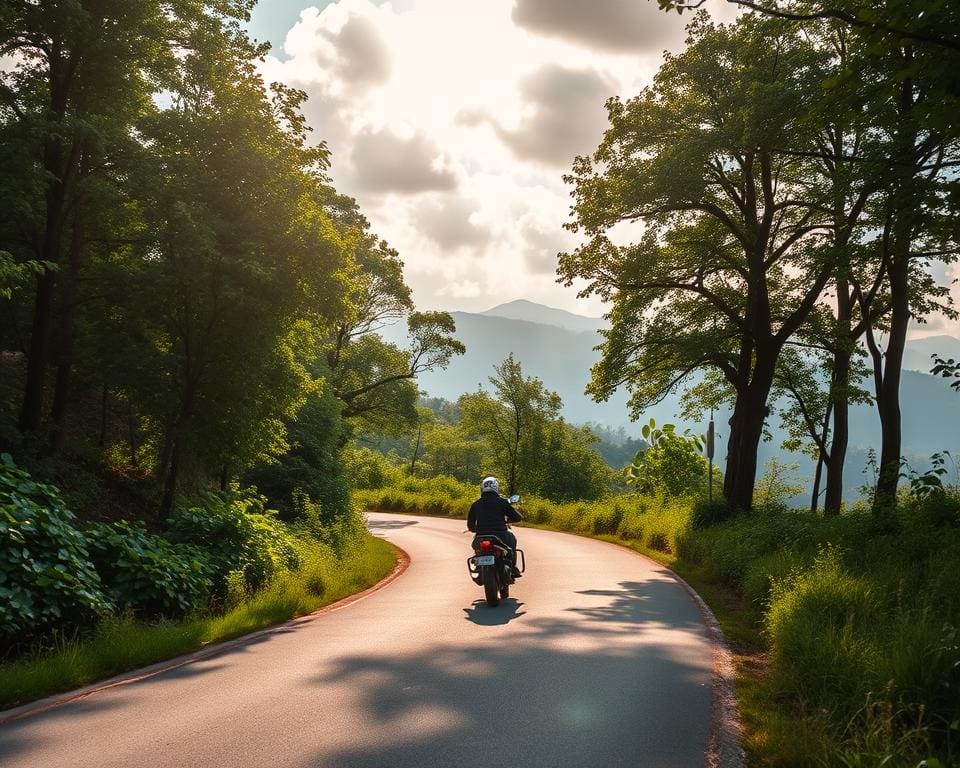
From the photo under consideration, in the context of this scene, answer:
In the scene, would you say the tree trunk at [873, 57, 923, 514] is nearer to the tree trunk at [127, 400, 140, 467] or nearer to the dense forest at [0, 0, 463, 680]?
the dense forest at [0, 0, 463, 680]

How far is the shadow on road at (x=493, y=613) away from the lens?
337 inches

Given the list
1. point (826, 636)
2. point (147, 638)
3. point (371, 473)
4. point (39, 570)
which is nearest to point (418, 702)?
point (826, 636)

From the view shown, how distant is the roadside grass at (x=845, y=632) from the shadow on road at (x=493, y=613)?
286cm

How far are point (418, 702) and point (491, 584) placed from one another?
15.4ft

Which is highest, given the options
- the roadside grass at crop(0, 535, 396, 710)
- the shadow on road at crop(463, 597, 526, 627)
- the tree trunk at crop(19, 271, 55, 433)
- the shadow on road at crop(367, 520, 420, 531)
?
the tree trunk at crop(19, 271, 55, 433)

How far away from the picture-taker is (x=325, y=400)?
824 inches

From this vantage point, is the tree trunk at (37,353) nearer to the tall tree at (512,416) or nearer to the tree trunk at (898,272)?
the tree trunk at (898,272)

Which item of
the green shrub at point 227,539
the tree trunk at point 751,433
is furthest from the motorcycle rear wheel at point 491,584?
the tree trunk at point 751,433

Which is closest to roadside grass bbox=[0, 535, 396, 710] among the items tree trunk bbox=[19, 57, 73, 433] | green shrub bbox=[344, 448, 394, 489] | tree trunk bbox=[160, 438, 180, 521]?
tree trunk bbox=[160, 438, 180, 521]

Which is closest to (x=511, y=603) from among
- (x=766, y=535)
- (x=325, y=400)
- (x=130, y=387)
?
(x=766, y=535)

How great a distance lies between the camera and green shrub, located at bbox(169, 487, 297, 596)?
10.1m

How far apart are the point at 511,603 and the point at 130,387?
902cm

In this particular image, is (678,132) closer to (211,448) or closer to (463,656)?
(211,448)

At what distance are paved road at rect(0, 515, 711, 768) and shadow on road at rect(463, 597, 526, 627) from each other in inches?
3.1
